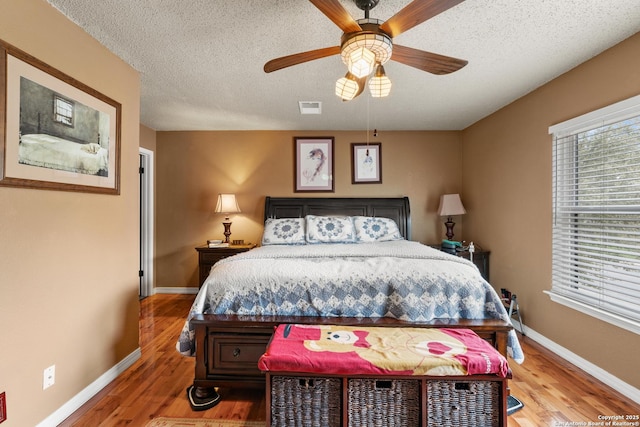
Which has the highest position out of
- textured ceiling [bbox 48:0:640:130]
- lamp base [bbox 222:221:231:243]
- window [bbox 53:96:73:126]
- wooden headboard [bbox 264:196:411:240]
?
textured ceiling [bbox 48:0:640:130]

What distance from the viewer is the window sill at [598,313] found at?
6.35 ft

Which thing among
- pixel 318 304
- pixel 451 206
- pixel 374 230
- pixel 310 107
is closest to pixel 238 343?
pixel 318 304

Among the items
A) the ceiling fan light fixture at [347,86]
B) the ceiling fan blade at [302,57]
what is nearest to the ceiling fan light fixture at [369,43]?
the ceiling fan blade at [302,57]

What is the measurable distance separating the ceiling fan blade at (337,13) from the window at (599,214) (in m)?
1.98

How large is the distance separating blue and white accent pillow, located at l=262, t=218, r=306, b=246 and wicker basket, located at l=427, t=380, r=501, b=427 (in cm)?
226

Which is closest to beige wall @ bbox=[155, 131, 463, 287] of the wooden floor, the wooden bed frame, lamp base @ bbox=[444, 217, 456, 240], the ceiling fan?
lamp base @ bbox=[444, 217, 456, 240]

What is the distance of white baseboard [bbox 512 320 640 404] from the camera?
6.39 ft

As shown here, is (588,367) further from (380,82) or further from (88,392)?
(88,392)

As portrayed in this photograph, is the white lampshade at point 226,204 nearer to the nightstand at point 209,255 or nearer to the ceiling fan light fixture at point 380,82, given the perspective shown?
the nightstand at point 209,255

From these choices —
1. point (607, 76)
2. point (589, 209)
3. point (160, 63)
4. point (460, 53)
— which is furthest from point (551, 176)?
point (160, 63)

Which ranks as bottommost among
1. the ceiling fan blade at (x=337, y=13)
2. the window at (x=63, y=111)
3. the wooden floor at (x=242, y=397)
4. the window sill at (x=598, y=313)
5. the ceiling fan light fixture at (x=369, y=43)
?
the wooden floor at (x=242, y=397)

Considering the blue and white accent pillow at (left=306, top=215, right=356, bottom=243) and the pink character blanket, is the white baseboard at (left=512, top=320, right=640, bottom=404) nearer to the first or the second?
the pink character blanket

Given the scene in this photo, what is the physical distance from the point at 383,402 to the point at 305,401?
384mm

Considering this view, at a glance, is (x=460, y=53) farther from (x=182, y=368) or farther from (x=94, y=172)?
(x=182, y=368)
